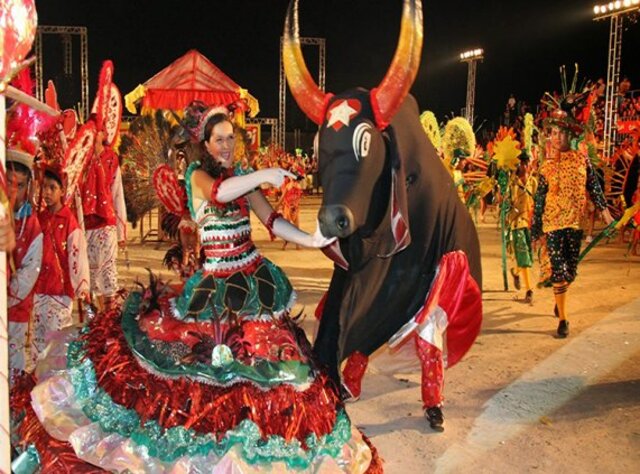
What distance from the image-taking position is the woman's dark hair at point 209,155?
10.4 feet

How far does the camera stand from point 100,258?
21.3ft

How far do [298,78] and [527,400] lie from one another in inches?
111

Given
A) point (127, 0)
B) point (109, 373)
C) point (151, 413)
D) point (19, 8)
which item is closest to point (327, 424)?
point (151, 413)

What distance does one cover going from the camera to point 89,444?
104 inches

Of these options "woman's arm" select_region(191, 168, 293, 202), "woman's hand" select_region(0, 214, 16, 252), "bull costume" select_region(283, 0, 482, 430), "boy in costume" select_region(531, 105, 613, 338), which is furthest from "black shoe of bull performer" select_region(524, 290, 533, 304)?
"woman's hand" select_region(0, 214, 16, 252)

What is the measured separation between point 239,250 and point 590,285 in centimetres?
706

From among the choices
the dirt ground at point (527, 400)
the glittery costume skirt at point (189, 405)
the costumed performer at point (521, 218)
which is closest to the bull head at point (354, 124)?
the glittery costume skirt at point (189, 405)

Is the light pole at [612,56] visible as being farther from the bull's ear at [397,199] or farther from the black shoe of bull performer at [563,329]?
the bull's ear at [397,199]

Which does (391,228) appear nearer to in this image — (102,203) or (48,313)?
(48,313)

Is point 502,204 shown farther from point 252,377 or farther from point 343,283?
point 252,377

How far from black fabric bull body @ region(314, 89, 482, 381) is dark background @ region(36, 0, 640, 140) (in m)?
18.6

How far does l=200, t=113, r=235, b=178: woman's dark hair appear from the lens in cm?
316

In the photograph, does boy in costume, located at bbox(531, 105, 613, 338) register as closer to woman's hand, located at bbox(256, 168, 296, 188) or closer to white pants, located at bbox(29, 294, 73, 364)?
woman's hand, located at bbox(256, 168, 296, 188)

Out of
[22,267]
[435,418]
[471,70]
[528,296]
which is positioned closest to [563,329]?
[528,296]
